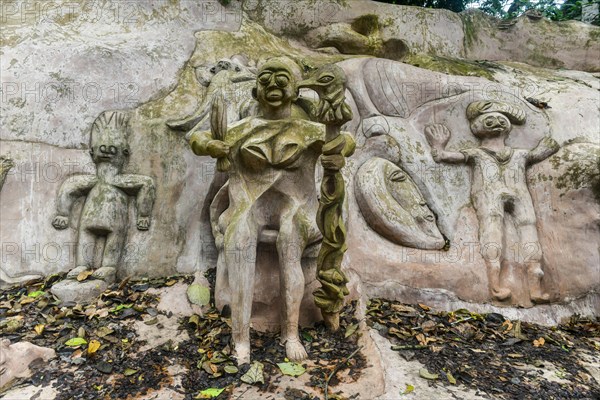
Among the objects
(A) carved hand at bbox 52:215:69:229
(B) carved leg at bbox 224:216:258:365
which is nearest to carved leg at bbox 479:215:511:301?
(B) carved leg at bbox 224:216:258:365

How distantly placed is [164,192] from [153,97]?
98 centimetres

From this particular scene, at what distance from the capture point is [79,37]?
4395mm

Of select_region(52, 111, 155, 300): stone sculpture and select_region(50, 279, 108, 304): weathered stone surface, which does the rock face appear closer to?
select_region(52, 111, 155, 300): stone sculpture

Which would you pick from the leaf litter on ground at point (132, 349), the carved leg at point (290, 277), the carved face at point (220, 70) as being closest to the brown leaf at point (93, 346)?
the leaf litter on ground at point (132, 349)

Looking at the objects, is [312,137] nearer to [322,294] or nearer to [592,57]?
[322,294]

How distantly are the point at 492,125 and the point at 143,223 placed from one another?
342 centimetres

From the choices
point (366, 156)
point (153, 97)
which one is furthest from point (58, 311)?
point (366, 156)

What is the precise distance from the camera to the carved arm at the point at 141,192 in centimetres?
371

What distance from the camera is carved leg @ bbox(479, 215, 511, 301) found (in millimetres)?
3859

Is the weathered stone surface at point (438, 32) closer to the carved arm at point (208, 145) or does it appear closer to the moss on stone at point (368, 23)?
the moss on stone at point (368, 23)

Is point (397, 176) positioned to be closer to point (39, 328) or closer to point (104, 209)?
point (104, 209)

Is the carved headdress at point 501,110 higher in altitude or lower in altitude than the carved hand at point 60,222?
higher

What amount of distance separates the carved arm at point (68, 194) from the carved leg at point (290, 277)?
1.83m

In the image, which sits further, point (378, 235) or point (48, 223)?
point (378, 235)
